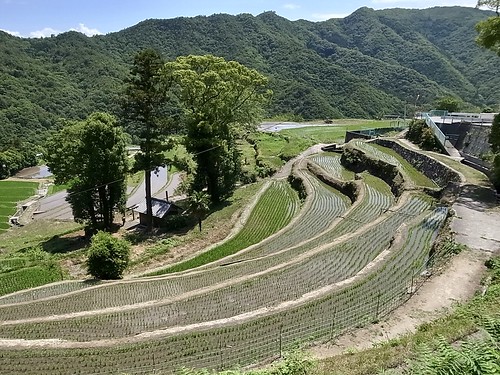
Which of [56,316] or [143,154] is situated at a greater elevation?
[143,154]

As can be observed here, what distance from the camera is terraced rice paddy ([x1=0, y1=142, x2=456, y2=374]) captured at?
40.3 feet

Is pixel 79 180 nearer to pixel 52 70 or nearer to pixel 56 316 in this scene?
pixel 56 316

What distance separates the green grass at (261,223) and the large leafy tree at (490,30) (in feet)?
51.3

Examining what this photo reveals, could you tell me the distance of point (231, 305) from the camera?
1567cm

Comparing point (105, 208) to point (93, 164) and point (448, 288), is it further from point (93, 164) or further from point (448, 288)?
point (448, 288)

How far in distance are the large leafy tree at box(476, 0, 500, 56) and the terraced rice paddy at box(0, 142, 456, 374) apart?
31.4 feet

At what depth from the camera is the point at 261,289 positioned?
16.8m

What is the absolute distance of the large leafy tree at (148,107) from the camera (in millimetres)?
28922

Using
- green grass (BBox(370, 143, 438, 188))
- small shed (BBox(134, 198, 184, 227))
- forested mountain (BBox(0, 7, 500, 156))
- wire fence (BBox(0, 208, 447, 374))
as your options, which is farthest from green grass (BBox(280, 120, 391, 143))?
wire fence (BBox(0, 208, 447, 374))

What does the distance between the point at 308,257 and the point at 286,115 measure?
98009mm

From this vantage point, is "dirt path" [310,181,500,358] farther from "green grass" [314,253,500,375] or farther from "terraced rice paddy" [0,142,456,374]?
"green grass" [314,253,500,375]

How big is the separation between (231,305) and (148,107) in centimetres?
1766

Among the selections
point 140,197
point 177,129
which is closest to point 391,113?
point 140,197

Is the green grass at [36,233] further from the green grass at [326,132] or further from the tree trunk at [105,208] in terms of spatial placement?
the green grass at [326,132]
